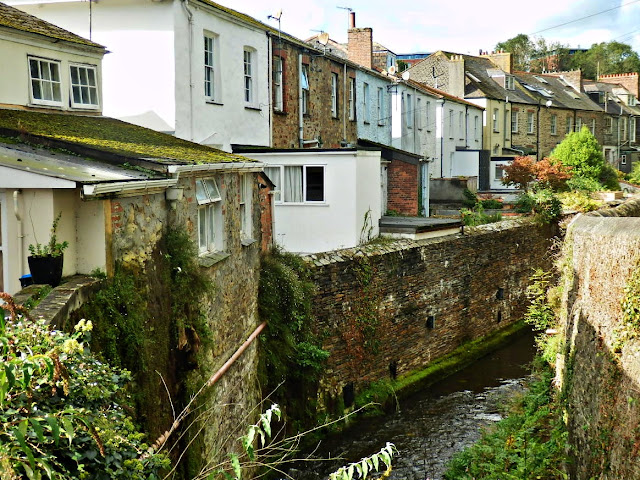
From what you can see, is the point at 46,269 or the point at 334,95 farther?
the point at 334,95

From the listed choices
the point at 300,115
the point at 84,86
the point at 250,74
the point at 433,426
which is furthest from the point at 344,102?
the point at 84,86

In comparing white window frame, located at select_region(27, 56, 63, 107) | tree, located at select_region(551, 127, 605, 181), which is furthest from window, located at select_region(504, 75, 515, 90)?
white window frame, located at select_region(27, 56, 63, 107)

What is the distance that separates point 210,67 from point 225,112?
1.22 metres

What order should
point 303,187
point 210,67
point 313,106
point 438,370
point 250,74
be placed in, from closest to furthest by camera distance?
point 210,67 < point 303,187 < point 438,370 < point 250,74 < point 313,106

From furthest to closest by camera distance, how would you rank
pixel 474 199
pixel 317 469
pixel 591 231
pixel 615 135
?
pixel 615 135 → pixel 474 199 → pixel 317 469 → pixel 591 231

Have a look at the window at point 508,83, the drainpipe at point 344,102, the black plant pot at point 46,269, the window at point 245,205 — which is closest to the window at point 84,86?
the window at point 245,205

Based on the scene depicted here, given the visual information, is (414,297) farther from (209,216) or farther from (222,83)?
(209,216)

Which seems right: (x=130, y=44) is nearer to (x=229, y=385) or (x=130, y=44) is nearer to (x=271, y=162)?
(x=271, y=162)

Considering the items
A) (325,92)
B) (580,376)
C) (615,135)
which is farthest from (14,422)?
(615,135)

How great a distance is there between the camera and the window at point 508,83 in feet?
176

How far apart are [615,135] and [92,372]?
6608cm

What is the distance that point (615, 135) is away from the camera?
6562cm

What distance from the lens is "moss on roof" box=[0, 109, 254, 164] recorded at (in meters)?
10.1

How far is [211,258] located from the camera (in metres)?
11.3
